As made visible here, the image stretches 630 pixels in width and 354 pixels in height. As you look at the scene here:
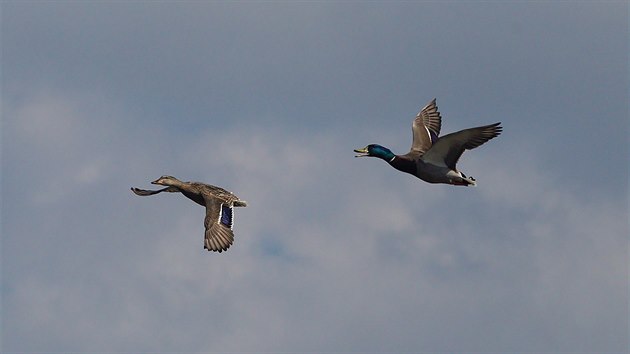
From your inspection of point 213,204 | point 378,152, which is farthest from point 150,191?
point 378,152

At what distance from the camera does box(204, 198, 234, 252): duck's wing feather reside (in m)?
55.6

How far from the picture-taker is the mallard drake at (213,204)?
5572 centimetres

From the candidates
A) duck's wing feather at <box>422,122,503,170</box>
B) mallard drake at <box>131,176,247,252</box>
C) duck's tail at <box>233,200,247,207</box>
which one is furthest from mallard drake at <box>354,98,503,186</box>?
mallard drake at <box>131,176,247,252</box>

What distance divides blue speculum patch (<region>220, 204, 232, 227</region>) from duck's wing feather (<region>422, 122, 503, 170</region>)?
871cm

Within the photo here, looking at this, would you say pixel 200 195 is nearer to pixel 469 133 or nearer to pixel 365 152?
pixel 365 152

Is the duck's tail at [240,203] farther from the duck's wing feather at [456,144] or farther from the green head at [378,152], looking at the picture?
the duck's wing feather at [456,144]

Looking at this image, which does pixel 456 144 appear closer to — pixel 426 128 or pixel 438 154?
pixel 438 154

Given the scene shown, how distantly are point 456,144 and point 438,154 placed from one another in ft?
3.41

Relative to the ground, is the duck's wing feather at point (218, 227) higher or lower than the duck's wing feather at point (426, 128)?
lower

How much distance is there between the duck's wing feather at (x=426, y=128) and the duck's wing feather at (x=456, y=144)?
3326mm

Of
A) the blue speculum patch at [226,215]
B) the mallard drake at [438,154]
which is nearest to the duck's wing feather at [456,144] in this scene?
the mallard drake at [438,154]

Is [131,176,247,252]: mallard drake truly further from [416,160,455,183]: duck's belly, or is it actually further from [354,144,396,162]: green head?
[416,160,455,183]: duck's belly

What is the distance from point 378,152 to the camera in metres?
55.6

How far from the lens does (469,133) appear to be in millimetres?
51219
